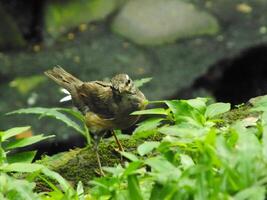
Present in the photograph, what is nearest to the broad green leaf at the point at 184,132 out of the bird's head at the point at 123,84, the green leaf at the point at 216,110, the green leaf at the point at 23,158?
the green leaf at the point at 216,110

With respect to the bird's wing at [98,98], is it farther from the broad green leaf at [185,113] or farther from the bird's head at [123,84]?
the broad green leaf at [185,113]

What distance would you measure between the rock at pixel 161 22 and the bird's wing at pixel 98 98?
15.1 feet

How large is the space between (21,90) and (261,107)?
573 cm

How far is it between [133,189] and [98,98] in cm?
193

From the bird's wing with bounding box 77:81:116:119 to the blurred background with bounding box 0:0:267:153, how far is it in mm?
3089

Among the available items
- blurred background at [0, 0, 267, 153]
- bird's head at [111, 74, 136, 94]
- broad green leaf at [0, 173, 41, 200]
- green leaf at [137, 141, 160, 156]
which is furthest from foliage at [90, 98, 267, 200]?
blurred background at [0, 0, 267, 153]

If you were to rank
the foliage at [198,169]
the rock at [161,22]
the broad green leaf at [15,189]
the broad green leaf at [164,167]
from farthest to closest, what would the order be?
the rock at [161,22], the broad green leaf at [15,189], the broad green leaf at [164,167], the foliage at [198,169]

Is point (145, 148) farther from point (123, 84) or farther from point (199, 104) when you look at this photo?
point (123, 84)

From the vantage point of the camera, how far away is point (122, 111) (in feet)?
18.0

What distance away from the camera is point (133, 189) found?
3824 mm

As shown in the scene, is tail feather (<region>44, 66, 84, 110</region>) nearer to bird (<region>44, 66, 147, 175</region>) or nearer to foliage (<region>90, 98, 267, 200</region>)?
bird (<region>44, 66, 147, 175</region>)

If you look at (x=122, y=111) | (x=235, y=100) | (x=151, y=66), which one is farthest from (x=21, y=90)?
(x=122, y=111)

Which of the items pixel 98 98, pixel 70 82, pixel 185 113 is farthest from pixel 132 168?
pixel 70 82

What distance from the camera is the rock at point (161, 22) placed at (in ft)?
34.1
